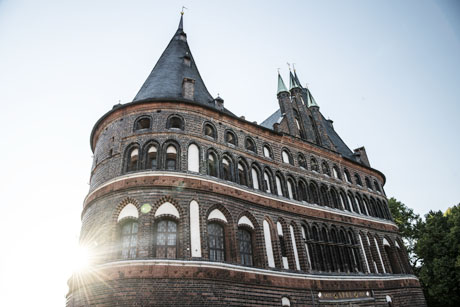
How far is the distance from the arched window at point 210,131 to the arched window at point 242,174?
7.50 feet

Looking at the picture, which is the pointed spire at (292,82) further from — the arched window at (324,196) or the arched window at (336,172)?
the arched window at (324,196)

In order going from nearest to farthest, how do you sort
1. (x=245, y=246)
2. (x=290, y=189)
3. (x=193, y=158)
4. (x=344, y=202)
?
(x=245, y=246)
(x=193, y=158)
(x=290, y=189)
(x=344, y=202)

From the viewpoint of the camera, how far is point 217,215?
15.5 m

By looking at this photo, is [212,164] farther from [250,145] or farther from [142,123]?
[142,123]

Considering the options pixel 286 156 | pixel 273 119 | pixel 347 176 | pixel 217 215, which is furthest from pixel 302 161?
pixel 217 215

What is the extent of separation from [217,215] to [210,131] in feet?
16.8

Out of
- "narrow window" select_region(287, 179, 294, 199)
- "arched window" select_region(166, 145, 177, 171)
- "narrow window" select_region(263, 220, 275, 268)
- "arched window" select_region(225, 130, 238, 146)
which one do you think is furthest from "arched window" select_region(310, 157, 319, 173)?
"arched window" select_region(166, 145, 177, 171)

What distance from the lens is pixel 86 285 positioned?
44.3ft

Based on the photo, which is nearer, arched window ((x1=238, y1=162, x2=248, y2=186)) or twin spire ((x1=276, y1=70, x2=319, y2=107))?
arched window ((x1=238, y1=162, x2=248, y2=186))

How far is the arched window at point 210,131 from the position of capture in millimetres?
17938

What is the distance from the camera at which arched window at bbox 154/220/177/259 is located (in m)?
13.6

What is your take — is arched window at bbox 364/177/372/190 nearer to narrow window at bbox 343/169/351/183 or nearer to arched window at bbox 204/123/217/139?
narrow window at bbox 343/169/351/183

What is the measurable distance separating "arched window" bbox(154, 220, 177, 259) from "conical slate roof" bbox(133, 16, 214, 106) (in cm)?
713

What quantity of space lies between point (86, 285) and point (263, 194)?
994 cm
